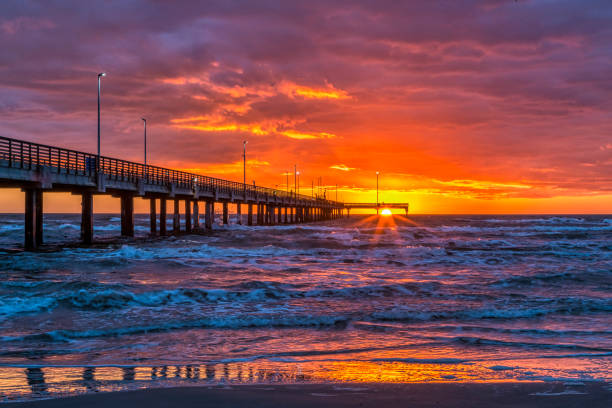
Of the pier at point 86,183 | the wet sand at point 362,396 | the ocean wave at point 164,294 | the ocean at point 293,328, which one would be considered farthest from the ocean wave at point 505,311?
the pier at point 86,183

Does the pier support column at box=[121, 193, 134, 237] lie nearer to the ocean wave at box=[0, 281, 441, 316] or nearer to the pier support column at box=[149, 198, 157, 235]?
the pier support column at box=[149, 198, 157, 235]

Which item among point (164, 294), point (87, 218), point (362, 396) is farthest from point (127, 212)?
point (362, 396)

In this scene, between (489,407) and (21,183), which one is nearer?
(489,407)

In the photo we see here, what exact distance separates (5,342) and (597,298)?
1239 centimetres

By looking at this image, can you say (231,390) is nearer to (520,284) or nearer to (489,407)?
(489,407)

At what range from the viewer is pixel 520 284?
47.9ft

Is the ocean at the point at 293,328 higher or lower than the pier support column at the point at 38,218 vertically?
lower

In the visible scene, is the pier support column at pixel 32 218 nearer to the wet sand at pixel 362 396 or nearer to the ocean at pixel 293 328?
the ocean at pixel 293 328

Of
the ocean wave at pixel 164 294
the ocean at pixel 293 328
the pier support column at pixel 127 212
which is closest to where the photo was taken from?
the ocean at pixel 293 328

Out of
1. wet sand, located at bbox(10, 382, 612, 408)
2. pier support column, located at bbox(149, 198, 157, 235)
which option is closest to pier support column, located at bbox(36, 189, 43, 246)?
pier support column, located at bbox(149, 198, 157, 235)

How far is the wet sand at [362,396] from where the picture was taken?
14.2ft

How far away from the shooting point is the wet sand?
4.34 meters

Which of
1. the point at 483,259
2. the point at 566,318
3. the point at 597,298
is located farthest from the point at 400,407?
the point at 483,259

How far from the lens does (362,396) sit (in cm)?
460
